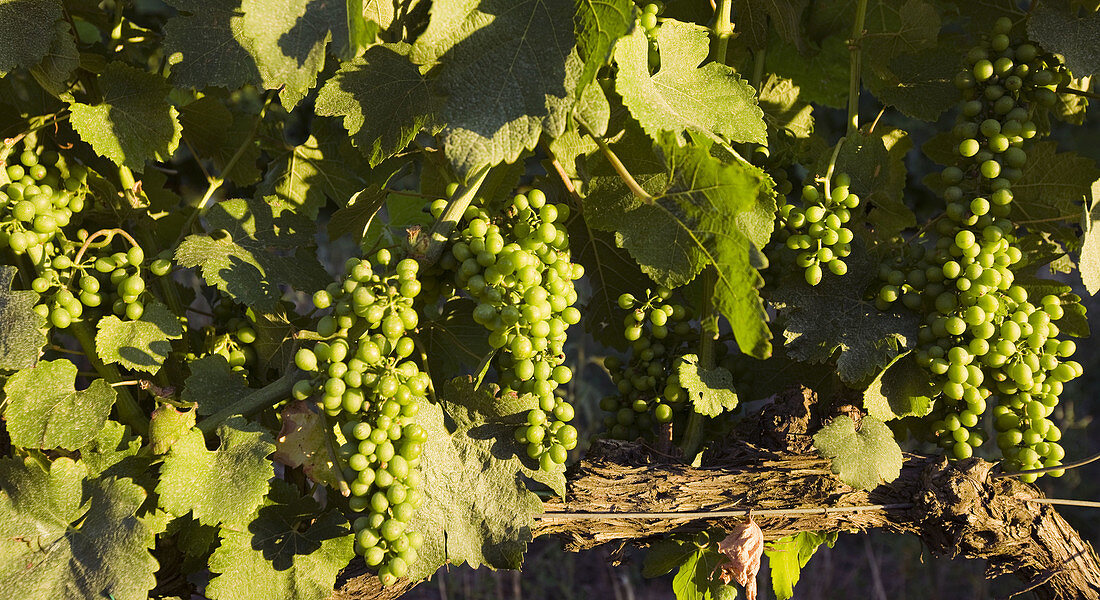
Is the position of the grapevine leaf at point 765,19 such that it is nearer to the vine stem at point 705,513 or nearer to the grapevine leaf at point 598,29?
the grapevine leaf at point 598,29

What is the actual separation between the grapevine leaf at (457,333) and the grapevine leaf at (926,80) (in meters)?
0.64

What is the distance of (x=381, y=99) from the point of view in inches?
35.0

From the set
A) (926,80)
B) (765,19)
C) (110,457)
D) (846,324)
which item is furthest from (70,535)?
(926,80)

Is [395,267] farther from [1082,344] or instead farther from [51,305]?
[1082,344]

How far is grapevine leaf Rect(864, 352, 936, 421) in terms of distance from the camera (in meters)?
0.98

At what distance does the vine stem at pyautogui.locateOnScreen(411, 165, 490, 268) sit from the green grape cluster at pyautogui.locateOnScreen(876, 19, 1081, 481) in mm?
528

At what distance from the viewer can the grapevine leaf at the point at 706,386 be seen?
0.98 meters

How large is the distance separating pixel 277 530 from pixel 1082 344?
14.7 ft

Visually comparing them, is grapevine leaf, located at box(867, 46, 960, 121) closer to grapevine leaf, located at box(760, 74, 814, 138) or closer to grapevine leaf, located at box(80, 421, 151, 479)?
grapevine leaf, located at box(760, 74, 814, 138)

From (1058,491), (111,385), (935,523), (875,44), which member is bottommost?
(1058,491)

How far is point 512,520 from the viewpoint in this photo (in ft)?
3.08

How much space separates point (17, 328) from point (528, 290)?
56cm

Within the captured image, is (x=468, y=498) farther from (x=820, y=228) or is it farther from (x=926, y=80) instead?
(x=926, y=80)

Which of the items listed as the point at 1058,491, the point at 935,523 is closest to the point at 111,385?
the point at 935,523
